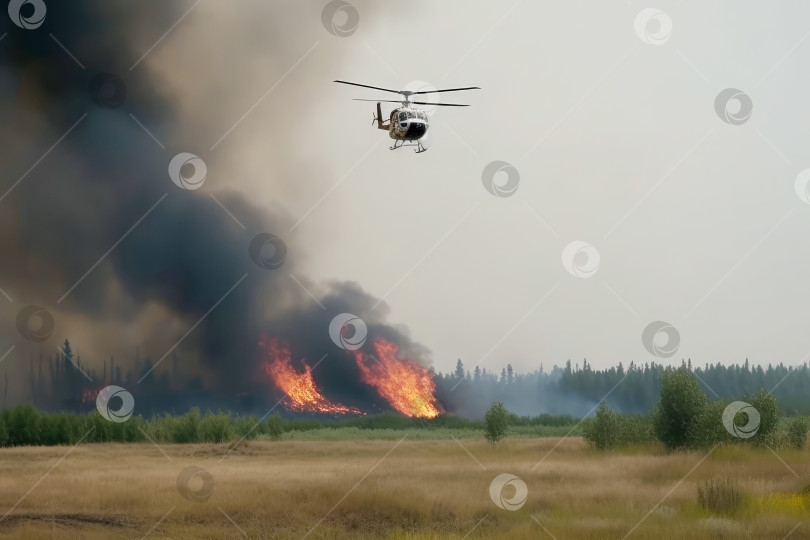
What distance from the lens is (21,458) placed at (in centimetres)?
7138

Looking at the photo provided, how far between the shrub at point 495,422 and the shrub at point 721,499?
3578 cm

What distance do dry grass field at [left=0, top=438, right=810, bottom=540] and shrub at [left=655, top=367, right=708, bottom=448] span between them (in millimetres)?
2677

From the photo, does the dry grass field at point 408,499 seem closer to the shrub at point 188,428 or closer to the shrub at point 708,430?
the shrub at point 708,430

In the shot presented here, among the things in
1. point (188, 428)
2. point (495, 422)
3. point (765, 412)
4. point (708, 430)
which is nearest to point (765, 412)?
point (765, 412)

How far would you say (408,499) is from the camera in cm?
4434

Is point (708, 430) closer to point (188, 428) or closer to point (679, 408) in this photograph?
point (679, 408)

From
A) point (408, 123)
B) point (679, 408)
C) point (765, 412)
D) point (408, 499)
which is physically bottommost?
point (765, 412)

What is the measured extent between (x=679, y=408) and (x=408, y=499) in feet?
108

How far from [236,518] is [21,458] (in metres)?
37.5

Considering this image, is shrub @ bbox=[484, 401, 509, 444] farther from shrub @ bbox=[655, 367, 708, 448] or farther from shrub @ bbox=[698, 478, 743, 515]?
shrub @ bbox=[698, 478, 743, 515]

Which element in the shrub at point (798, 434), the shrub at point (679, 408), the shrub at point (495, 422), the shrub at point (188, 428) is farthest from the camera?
the shrub at point (188, 428)

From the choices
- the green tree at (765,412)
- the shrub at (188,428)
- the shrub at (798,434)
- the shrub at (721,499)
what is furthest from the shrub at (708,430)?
the shrub at (188,428)

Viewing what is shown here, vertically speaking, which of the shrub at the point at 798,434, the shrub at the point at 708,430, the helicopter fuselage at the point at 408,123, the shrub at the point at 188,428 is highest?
the helicopter fuselage at the point at 408,123

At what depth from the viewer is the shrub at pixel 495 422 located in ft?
264
